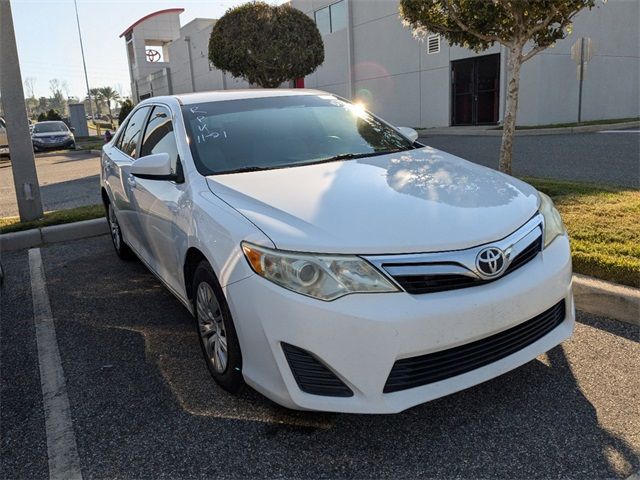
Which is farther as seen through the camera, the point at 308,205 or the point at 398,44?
the point at 398,44

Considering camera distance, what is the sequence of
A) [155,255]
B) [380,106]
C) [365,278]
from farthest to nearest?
1. [380,106]
2. [155,255]
3. [365,278]

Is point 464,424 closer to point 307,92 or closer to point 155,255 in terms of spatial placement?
point 155,255

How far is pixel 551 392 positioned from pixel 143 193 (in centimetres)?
293

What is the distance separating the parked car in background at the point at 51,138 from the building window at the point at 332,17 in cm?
1330

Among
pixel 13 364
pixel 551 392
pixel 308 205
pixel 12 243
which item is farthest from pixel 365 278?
pixel 12 243

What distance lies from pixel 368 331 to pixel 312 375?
31 centimetres

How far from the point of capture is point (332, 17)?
26625 mm

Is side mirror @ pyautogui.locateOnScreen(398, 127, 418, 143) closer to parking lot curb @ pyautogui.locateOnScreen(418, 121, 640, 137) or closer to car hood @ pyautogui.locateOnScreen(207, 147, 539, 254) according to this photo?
car hood @ pyautogui.locateOnScreen(207, 147, 539, 254)

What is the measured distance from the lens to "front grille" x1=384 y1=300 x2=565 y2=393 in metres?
2.28

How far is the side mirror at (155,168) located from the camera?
328cm

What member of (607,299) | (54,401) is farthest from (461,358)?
(54,401)

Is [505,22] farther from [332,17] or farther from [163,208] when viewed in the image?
[332,17]

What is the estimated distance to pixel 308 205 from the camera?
8.71ft

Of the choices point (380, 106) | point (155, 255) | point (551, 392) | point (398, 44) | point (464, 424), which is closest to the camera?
point (464, 424)
